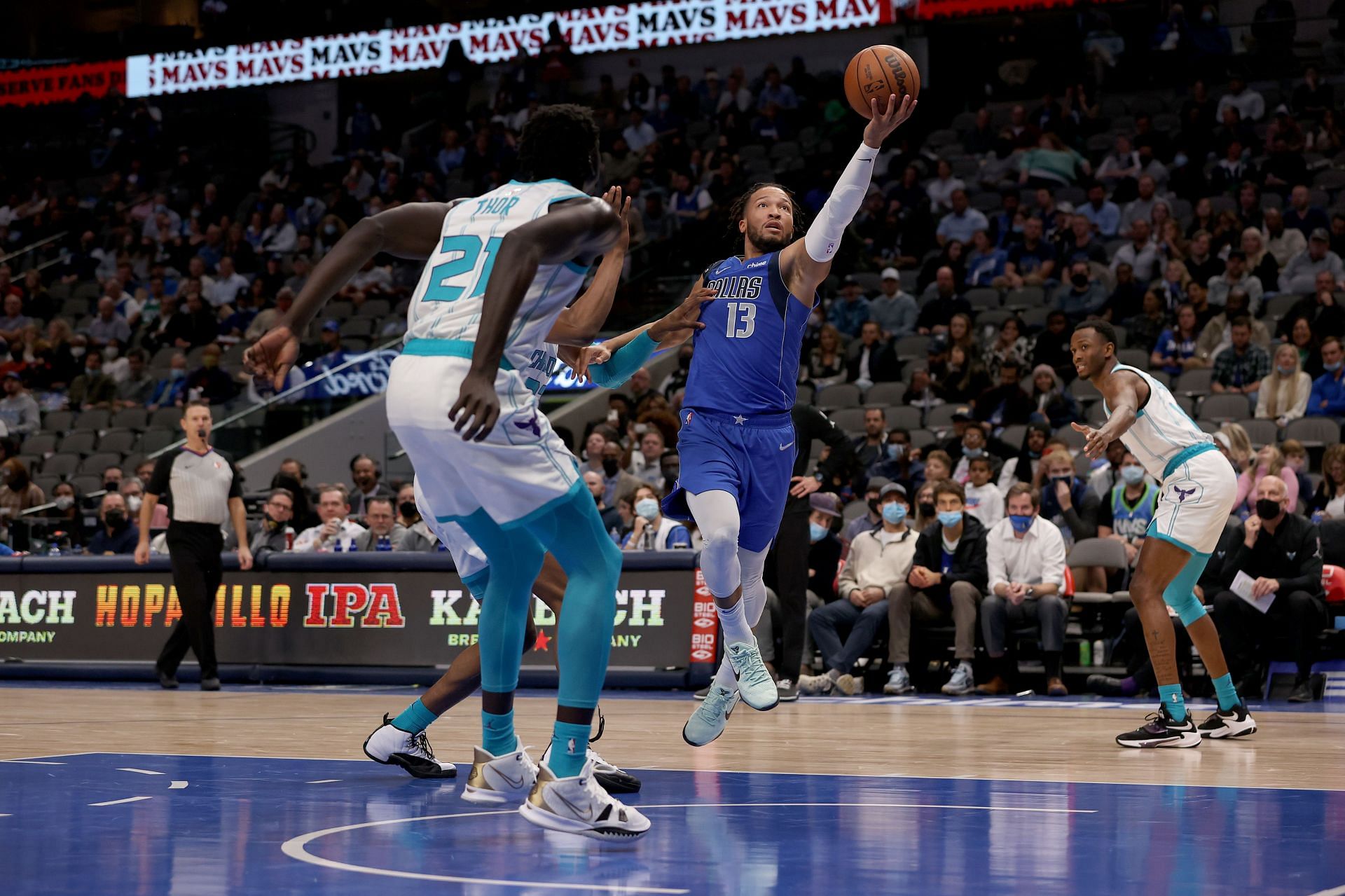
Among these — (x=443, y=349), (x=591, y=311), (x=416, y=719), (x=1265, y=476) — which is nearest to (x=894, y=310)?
(x=1265, y=476)

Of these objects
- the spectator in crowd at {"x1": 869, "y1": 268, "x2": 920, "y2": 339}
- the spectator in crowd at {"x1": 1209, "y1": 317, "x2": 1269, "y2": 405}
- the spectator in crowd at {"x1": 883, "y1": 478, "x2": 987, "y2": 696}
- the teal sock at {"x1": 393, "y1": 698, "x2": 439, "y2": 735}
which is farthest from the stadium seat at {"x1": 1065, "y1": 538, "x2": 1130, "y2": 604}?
the teal sock at {"x1": 393, "y1": 698, "x2": 439, "y2": 735}

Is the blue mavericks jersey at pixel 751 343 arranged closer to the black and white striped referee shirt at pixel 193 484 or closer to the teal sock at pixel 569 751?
the teal sock at pixel 569 751

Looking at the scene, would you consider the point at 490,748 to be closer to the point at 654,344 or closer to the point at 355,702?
the point at 654,344

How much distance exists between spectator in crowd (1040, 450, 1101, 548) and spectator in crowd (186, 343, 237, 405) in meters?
9.29

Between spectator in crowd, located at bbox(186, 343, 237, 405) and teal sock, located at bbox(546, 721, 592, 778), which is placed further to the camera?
spectator in crowd, located at bbox(186, 343, 237, 405)

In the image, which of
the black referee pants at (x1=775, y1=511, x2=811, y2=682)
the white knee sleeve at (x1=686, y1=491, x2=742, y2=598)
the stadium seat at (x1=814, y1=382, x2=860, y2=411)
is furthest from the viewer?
the stadium seat at (x1=814, y1=382, x2=860, y2=411)

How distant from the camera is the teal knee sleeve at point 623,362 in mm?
5938

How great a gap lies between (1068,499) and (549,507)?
8730 mm

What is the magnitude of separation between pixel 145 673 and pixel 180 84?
16.6 metres

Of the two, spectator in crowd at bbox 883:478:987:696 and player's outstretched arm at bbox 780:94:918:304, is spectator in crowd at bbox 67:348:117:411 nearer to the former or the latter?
spectator in crowd at bbox 883:478:987:696

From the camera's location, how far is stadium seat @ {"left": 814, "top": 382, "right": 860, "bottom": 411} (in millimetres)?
15750

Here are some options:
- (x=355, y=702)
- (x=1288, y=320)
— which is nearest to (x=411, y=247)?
(x=355, y=702)

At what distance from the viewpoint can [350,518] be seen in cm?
1413

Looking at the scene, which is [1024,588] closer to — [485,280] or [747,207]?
[747,207]
